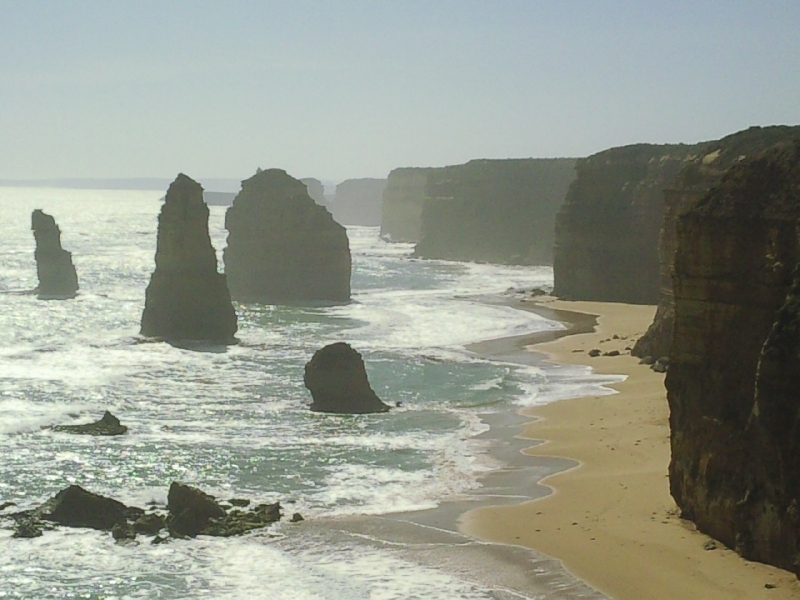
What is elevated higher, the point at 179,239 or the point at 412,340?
the point at 179,239

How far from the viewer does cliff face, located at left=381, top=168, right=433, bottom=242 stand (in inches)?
6752

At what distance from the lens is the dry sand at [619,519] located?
61.7ft

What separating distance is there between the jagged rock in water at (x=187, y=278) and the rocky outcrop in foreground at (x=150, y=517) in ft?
100

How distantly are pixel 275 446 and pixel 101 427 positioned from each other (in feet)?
19.4

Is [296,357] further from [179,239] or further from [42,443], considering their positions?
[42,443]

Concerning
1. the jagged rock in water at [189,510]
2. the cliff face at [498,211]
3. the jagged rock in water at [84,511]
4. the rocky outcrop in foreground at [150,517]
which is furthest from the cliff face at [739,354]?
the cliff face at [498,211]

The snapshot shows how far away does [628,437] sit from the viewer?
3106 centimetres

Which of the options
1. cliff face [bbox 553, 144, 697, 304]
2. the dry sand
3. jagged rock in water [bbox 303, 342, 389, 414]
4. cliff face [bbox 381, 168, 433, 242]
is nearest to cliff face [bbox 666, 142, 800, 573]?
the dry sand

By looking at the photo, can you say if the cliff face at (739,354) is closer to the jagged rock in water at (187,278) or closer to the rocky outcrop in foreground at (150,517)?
the rocky outcrop in foreground at (150,517)

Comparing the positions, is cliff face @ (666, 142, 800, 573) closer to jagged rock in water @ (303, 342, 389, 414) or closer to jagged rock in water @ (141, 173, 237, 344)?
jagged rock in water @ (303, 342, 389, 414)

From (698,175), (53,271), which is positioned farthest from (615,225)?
(53,271)

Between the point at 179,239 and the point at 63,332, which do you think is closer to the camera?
the point at 179,239

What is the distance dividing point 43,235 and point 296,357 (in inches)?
1391

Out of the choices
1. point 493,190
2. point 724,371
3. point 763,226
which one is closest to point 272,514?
point 724,371
